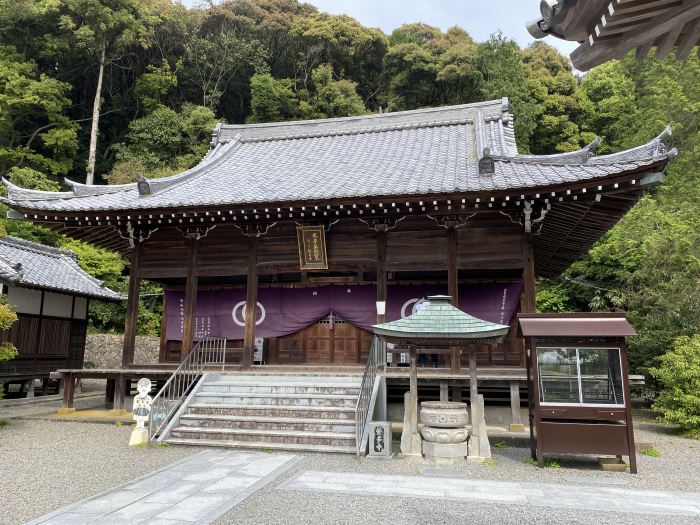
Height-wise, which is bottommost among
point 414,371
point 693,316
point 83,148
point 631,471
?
point 631,471

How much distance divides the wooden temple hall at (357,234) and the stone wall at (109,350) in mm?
10215

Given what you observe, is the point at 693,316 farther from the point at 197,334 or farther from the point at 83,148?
the point at 83,148

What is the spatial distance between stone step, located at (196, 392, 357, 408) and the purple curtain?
123 inches

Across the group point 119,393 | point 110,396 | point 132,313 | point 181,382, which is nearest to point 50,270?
point 110,396

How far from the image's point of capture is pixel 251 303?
11.3 m

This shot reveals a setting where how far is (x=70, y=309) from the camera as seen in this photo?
688 inches

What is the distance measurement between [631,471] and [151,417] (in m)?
7.73

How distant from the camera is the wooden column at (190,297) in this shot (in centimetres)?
1126

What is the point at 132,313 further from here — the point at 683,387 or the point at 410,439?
the point at 683,387

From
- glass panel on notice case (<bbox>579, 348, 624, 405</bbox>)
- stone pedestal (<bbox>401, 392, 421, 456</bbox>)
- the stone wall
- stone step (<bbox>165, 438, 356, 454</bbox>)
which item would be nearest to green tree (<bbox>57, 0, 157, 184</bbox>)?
the stone wall

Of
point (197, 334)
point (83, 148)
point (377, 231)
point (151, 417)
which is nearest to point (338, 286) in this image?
point (377, 231)

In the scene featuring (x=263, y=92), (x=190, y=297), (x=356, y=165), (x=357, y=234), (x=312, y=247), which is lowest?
(x=190, y=297)

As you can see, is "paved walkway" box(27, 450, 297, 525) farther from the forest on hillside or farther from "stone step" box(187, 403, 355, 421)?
the forest on hillside

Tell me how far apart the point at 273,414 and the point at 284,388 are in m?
0.79
